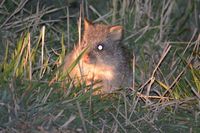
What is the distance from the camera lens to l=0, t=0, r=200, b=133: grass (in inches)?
229

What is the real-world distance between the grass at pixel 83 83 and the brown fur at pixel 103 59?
6.8 inches

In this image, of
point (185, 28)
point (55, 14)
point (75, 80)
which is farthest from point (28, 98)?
point (185, 28)

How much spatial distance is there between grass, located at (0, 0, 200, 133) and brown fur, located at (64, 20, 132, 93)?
17cm

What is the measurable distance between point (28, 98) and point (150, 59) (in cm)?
238

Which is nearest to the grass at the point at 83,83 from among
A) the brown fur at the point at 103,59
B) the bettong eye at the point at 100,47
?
the brown fur at the point at 103,59

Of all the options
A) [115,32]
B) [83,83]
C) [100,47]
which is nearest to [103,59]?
[100,47]

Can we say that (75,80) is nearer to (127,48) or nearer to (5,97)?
(5,97)

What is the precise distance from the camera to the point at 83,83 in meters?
6.41

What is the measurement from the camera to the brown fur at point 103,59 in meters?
6.88

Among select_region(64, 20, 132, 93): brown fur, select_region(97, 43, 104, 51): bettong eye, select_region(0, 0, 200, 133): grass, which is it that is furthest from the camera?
select_region(97, 43, 104, 51): bettong eye

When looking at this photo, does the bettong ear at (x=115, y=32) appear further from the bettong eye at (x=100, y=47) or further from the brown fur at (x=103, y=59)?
the bettong eye at (x=100, y=47)

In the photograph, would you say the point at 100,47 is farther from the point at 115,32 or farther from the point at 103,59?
the point at 115,32

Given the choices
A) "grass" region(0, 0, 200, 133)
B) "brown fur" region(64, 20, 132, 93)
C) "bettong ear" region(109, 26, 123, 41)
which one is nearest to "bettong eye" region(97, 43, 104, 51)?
"brown fur" region(64, 20, 132, 93)

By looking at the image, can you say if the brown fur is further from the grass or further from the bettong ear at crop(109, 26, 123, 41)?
the grass
